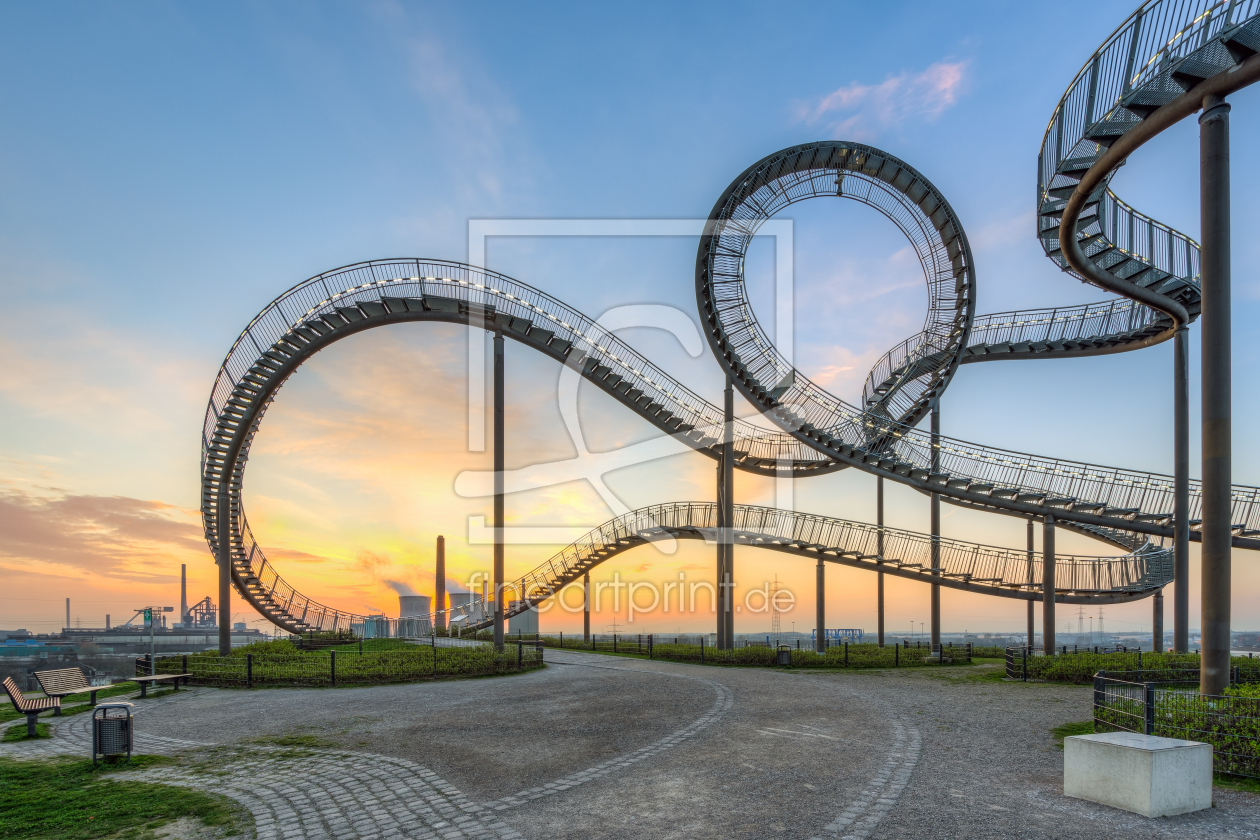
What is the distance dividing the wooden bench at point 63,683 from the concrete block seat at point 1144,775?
17.5 metres

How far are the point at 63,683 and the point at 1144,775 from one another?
64.4ft

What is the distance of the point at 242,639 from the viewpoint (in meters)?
30.3

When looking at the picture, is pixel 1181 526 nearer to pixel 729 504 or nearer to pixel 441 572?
pixel 729 504

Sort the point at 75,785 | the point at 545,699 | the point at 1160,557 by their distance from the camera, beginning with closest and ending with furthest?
the point at 75,785
the point at 545,699
the point at 1160,557

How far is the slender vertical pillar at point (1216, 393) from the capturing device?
11727mm

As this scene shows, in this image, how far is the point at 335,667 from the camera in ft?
68.1

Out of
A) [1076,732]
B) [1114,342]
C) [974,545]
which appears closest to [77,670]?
[1076,732]

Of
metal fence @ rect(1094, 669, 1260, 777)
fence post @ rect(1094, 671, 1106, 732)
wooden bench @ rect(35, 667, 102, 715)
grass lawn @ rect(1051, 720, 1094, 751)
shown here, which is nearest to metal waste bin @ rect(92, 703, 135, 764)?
wooden bench @ rect(35, 667, 102, 715)

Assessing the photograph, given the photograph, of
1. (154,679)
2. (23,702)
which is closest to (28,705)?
(23,702)

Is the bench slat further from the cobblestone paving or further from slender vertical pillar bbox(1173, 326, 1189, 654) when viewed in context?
slender vertical pillar bbox(1173, 326, 1189, 654)

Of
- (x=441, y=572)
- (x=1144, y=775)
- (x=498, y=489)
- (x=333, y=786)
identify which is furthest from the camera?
(x=441, y=572)

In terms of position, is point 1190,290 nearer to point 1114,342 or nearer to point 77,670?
point 1114,342

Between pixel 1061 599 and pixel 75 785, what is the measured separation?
101ft

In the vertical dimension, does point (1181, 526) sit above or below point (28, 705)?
above
